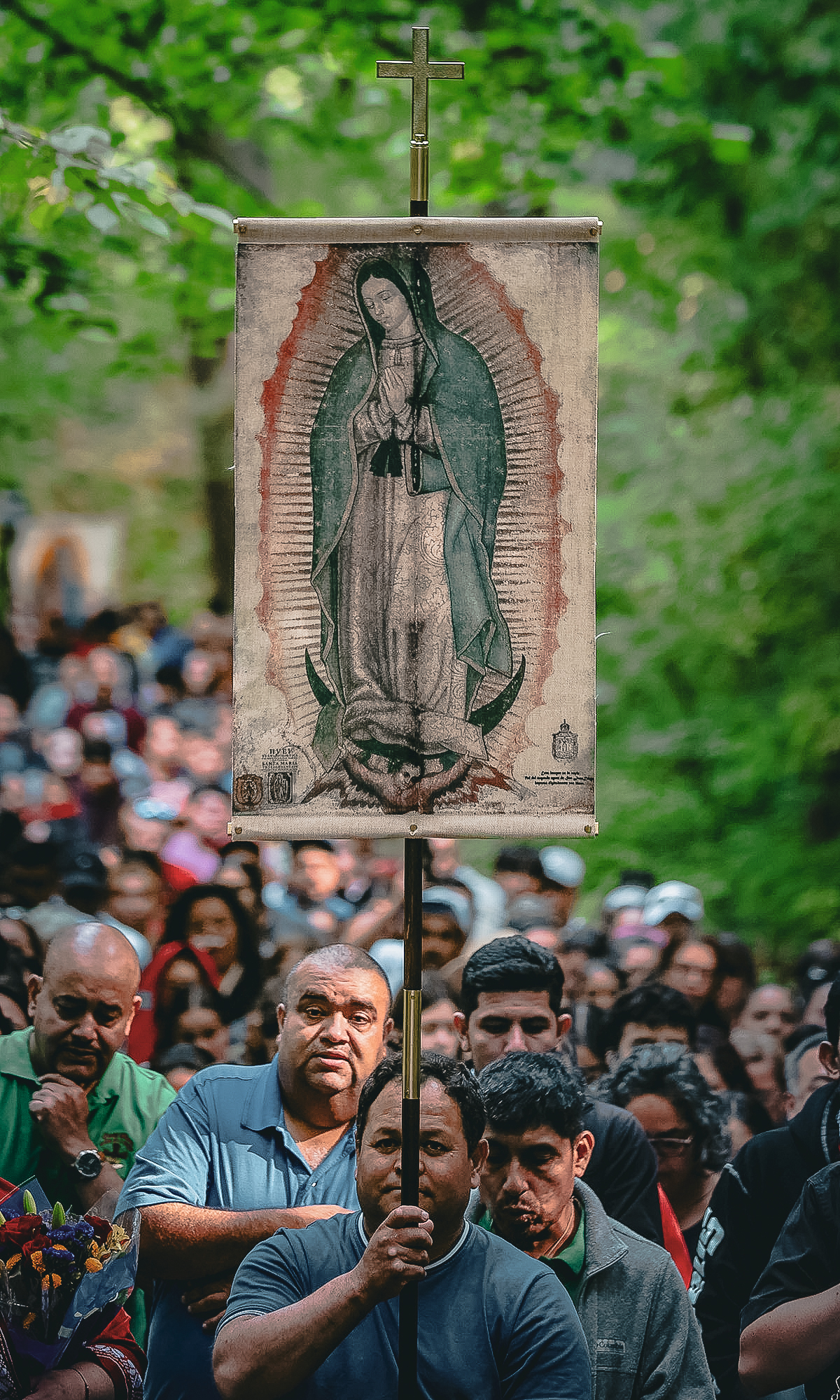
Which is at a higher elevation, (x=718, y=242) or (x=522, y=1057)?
(x=718, y=242)

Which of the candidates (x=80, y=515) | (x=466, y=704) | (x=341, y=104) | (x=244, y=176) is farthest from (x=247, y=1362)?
(x=80, y=515)

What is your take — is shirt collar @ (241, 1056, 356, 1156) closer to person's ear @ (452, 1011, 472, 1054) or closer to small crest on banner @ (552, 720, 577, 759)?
person's ear @ (452, 1011, 472, 1054)

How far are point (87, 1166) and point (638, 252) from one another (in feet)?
24.6

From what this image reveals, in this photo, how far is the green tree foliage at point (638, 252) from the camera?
7.00m

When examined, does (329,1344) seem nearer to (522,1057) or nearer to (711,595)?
(522,1057)

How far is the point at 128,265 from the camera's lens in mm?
10125

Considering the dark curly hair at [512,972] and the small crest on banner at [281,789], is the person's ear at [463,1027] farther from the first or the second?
the small crest on banner at [281,789]

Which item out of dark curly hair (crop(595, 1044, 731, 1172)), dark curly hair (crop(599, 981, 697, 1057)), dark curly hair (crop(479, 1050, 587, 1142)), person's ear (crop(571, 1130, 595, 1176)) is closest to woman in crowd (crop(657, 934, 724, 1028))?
dark curly hair (crop(599, 981, 697, 1057))

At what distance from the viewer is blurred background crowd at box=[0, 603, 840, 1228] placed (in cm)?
461

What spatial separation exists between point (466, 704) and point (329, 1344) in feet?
4.21

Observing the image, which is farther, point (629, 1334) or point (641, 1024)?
point (641, 1024)

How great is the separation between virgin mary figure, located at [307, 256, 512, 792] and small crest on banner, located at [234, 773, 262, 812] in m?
0.15

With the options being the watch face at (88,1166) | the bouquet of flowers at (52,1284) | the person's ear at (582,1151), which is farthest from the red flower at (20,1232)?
the person's ear at (582,1151)

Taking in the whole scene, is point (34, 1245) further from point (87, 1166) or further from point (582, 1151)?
point (582, 1151)
